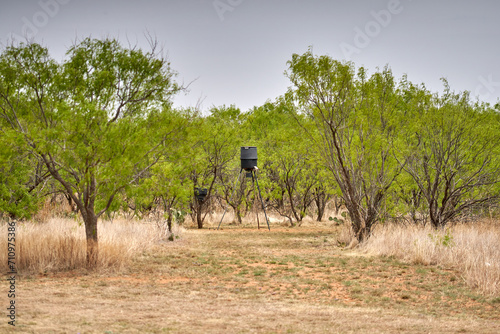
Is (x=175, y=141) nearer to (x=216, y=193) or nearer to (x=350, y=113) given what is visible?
(x=350, y=113)

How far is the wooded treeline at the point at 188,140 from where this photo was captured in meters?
9.96

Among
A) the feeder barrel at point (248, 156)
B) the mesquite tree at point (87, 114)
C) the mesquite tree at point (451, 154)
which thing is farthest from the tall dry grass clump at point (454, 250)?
the feeder barrel at point (248, 156)

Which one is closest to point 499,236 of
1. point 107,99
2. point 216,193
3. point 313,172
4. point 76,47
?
point 107,99

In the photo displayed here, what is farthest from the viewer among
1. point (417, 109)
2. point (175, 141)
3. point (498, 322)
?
point (417, 109)

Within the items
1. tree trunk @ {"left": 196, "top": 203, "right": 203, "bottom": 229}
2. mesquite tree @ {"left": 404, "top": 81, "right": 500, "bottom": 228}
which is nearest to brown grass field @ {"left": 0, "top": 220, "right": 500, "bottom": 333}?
mesquite tree @ {"left": 404, "top": 81, "right": 500, "bottom": 228}

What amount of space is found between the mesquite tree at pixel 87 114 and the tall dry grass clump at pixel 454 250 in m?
6.23

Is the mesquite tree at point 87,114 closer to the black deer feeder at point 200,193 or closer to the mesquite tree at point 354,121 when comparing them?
the mesquite tree at point 354,121

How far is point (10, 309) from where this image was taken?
597 cm

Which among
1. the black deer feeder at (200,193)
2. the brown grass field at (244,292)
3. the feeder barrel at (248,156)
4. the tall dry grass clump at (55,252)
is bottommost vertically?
the brown grass field at (244,292)

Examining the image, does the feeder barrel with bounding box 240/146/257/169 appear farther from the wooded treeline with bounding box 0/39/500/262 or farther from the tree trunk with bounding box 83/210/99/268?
the tree trunk with bounding box 83/210/99/268

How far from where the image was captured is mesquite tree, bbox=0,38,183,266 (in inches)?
381

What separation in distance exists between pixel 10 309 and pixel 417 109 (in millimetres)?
13900

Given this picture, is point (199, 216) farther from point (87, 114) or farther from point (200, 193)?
point (87, 114)

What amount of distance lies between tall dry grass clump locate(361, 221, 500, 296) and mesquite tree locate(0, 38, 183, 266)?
6228 millimetres
